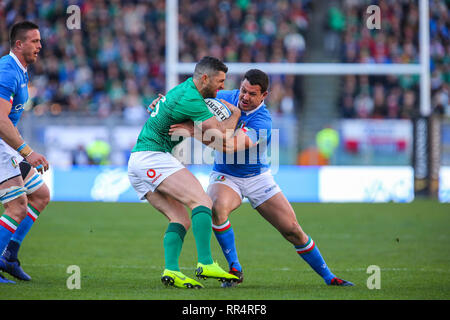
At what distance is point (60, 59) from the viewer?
963 inches

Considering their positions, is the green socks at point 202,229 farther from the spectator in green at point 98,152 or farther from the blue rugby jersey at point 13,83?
the spectator in green at point 98,152

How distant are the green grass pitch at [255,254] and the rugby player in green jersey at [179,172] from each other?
0.92 feet

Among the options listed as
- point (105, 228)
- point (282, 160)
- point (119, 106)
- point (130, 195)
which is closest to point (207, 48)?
point (119, 106)

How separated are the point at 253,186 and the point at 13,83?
257 cm

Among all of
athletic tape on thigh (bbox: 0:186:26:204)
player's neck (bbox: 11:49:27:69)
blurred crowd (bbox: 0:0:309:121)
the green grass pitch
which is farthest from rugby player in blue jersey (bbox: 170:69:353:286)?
blurred crowd (bbox: 0:0:309:121)

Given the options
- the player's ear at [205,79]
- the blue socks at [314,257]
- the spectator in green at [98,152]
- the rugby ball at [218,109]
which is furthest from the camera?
the spectator in green at [98,152]

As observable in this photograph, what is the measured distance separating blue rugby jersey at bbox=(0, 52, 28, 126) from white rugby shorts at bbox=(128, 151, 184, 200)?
1.29 m

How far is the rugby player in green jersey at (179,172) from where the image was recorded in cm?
692

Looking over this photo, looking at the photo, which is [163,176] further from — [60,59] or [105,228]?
[60,59]

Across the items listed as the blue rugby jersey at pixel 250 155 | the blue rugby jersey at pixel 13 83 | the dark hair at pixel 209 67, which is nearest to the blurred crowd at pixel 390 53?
the blue rugby jersey at pixel 250 155

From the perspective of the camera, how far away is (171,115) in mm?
7047

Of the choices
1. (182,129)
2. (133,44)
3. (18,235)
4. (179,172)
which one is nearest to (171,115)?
(182,129)

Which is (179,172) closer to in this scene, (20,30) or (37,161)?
(37,161)
